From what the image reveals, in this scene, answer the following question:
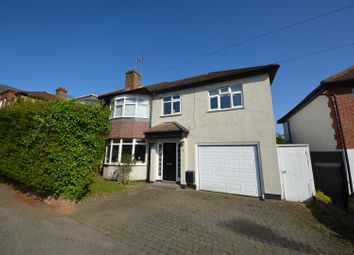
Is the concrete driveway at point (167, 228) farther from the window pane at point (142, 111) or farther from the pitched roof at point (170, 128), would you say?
the window pane at point (142, 111)

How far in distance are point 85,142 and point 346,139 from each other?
11877 mm

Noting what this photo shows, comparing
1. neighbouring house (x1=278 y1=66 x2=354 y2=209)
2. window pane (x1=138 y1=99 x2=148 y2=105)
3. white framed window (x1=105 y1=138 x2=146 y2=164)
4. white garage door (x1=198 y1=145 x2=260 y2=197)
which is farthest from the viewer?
window pane (x1=138 y1=99 x2=148 y2=105)

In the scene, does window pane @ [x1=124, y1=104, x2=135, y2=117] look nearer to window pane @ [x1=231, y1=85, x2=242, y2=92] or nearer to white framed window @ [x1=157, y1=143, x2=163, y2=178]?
white framed window @ [x1=157, y1=143, x2=163, y2=178]

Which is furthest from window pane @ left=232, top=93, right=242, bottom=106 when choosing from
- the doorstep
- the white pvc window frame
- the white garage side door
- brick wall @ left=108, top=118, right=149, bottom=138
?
brick wall @ left=108, top=118, right=149, bottom=138

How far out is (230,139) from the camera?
931cm

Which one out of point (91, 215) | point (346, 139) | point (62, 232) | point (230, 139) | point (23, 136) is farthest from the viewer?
point (230, 139)

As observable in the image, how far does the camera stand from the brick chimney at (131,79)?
51.9ft

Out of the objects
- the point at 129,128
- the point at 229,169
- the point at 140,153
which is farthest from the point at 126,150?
the point at 229,169

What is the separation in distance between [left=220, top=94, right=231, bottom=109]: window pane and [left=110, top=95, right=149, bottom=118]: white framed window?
560 centimetres

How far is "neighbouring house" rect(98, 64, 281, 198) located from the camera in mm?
8656

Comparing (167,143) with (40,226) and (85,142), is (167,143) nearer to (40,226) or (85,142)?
(85,142)

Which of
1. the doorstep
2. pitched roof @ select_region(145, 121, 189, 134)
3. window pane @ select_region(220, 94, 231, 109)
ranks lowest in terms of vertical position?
the doorstep

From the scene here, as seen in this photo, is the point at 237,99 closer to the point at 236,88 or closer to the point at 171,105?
the point at 236,88

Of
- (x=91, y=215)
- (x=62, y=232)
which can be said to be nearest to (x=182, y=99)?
(x=91, y=215)
